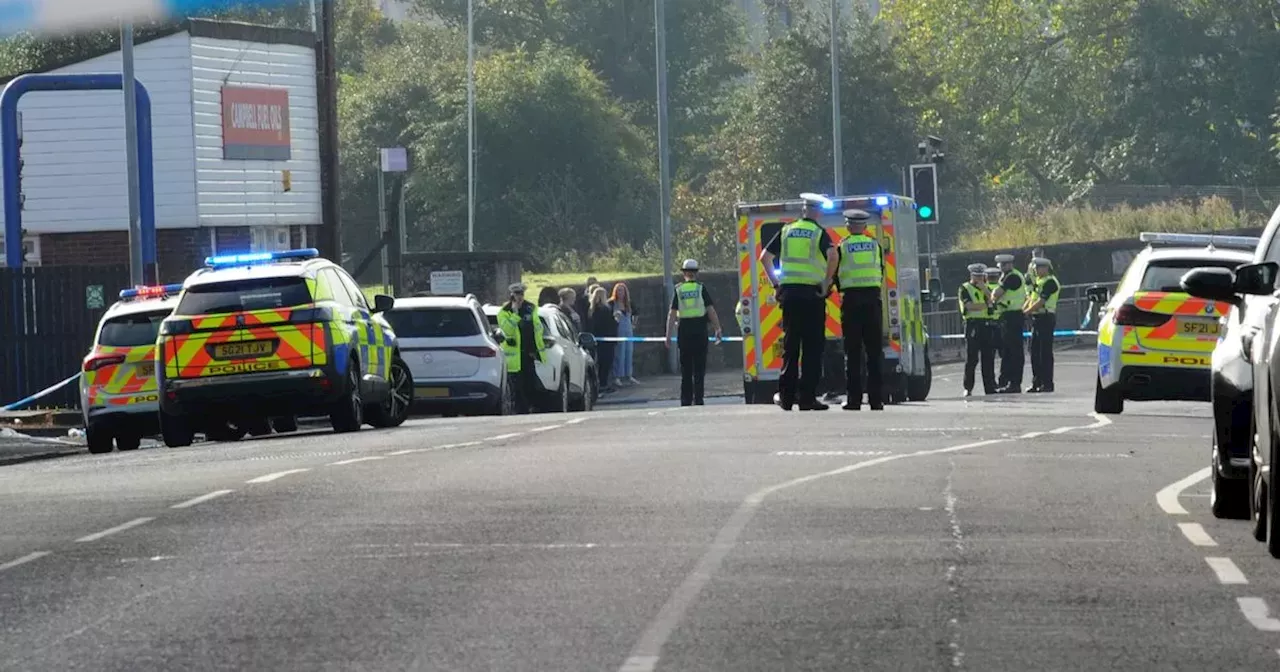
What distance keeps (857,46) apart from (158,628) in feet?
183

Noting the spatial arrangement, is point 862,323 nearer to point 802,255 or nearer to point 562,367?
point 802,255

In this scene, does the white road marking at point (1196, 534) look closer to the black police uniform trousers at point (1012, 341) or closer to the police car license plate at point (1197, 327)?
the police car license plate at point (1197, 327)

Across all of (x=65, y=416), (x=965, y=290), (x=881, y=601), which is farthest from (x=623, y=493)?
(x=965, y=290)

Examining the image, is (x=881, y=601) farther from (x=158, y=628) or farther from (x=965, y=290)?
(x=965, y=290)

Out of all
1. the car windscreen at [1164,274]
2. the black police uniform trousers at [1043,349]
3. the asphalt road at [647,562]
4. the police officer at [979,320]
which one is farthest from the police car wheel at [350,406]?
the black police uniform trousers at [1043,349]

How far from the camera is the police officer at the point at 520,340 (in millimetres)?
28969

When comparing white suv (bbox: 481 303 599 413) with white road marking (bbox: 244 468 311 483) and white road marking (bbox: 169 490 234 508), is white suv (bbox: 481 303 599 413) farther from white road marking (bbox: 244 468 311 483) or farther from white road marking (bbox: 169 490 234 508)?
white road marking (bbox: 169 490 234 508)

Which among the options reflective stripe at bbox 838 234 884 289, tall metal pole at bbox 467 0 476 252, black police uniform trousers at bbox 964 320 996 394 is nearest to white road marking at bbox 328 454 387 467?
reflective stripe at bbox 838 234 884 289

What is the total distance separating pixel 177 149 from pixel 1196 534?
98.1ft

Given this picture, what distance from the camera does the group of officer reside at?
103 ft

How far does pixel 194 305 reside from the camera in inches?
835

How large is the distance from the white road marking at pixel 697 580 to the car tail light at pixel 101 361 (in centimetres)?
1005

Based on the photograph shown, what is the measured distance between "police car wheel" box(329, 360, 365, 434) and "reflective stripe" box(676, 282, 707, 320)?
25.1ft

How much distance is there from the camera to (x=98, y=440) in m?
23.8
